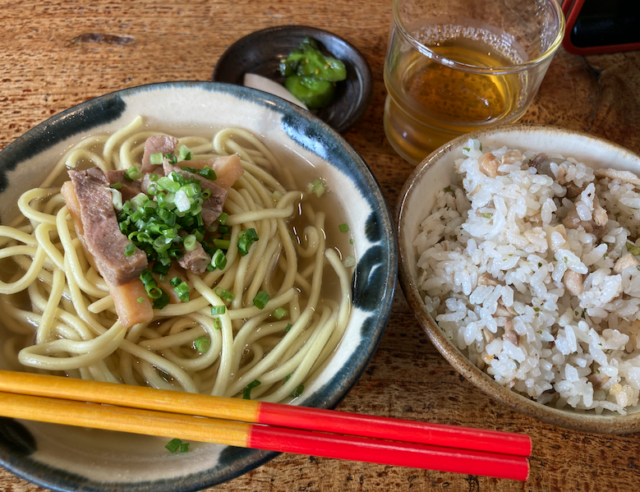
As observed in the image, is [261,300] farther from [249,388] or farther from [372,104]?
[372,104]

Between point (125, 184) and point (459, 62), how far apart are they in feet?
4.32

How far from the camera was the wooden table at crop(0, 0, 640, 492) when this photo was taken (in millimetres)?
1366

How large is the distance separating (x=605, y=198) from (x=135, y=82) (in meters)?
2.07

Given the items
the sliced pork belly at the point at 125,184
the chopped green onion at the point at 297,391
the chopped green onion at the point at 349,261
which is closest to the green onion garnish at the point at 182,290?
the sliced pork belly at the point at 125,184

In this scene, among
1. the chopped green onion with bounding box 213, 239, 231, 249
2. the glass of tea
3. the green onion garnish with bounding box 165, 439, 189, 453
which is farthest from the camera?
the glass of tea

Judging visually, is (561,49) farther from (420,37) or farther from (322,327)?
(322,327)

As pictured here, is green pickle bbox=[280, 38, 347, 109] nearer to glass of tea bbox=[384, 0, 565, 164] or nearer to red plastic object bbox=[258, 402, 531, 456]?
glass of tea bbox=[384, 0, 565, 164]

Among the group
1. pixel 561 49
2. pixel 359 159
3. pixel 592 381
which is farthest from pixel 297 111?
pixel 561 49

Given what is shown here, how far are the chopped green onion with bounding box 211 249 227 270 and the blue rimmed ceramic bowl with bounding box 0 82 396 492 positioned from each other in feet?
1.39

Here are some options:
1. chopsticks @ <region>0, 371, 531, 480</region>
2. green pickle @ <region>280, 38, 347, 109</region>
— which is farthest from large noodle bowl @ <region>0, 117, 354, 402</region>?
green pickle @ <region>280, 38, 347, 109</region>

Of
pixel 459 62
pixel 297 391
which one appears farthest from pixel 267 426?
pixel 459 62

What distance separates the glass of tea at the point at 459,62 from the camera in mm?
1805

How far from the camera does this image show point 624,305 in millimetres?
1374

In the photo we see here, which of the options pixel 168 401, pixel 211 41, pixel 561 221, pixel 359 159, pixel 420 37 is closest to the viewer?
pixel 168 401
